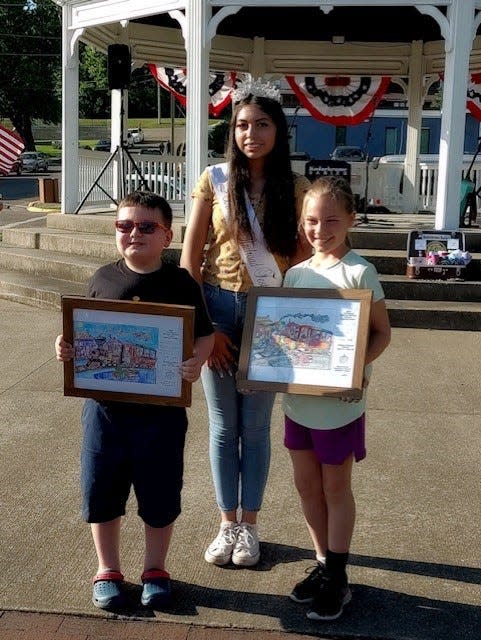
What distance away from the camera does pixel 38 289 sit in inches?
341

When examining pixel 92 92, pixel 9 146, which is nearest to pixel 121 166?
pixel 9 146

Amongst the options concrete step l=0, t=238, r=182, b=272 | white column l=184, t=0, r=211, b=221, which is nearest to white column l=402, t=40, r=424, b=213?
white column l=184, t=0, r=211, b=221

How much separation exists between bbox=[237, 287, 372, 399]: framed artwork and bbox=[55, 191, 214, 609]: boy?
0.19 metres

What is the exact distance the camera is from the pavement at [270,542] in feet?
9.62

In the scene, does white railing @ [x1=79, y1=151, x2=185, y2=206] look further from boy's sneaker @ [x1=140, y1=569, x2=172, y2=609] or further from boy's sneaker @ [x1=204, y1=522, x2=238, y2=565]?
boy's sneaker @ [x1=140, y1=569, x2=172, y2=609]

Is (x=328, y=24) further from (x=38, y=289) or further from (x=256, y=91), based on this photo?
(x=256, y=91)

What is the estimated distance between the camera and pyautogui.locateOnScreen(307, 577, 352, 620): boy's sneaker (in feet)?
9.67

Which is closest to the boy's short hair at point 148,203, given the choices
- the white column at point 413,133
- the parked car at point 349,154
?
the white column at point 413,133

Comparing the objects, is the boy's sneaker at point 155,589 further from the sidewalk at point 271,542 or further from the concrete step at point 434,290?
the concrete step at point 434,290

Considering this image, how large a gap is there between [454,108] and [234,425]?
6431mm

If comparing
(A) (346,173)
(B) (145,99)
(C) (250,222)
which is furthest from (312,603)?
(B) (145,99)

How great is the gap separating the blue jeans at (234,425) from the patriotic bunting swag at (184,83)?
1050 centimetres

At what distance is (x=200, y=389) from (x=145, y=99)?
2705 inches

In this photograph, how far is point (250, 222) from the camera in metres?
3.20
